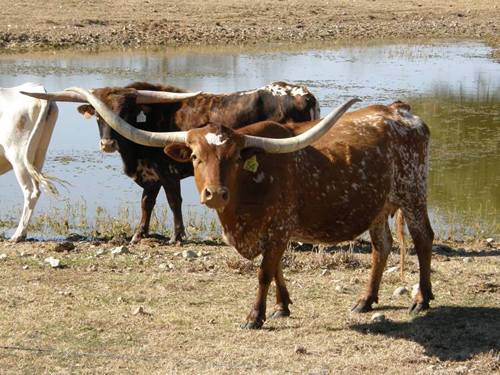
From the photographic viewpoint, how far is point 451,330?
7.78m

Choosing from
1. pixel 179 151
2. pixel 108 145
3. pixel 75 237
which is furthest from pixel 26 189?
pixel 179 151

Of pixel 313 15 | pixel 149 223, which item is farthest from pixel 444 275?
pixel 313 15

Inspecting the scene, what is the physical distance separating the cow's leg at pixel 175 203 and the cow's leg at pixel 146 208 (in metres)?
0.20

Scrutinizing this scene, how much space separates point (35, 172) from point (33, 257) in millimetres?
1471

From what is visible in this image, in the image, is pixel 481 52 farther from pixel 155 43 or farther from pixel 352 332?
pixel 352 332

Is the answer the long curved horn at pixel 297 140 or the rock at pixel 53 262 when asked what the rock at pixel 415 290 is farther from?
the rock at pixel 53 262

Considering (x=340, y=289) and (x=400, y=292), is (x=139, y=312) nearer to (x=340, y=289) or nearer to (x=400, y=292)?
(x=340, y=289)

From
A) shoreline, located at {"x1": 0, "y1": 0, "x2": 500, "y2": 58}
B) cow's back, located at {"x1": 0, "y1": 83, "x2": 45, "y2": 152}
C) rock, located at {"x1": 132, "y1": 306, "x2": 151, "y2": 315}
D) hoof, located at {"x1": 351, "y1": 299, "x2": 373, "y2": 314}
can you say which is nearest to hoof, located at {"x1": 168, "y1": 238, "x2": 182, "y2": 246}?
cow's back, located at {"x1": 0, "y1": 83, "x2": 45, "y2": 152}

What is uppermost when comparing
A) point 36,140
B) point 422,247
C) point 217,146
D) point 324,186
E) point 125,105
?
point 217,146

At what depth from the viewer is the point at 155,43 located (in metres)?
30.0

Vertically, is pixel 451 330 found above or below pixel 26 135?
below

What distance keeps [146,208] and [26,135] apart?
1.54 m

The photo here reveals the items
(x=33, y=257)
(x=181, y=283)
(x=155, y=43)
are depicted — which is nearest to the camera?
(x=181, y=283)

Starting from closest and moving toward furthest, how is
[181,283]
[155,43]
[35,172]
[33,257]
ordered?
[181,283] < [33,257] < [35,172] < [155,43]
